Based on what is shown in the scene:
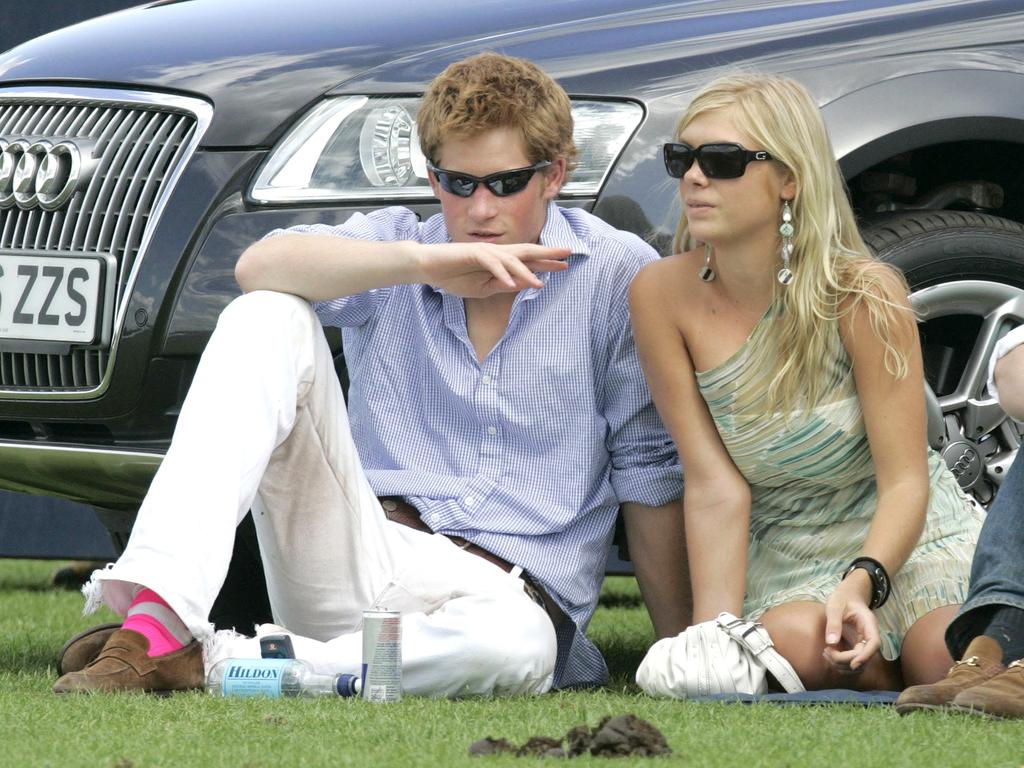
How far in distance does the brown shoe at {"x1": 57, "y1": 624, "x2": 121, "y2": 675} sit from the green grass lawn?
7cm

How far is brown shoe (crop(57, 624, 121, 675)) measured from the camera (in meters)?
3.55

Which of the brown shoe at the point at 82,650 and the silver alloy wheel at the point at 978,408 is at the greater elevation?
the silver alloy wheel at the point at 978,408

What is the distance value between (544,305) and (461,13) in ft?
2.66

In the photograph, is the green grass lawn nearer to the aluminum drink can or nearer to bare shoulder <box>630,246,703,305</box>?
the aluminum drink can

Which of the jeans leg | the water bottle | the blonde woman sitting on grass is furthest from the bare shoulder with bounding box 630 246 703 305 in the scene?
the water bottle

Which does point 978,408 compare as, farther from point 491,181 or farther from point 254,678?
point 254,678

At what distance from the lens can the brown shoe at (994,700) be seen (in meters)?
3.04

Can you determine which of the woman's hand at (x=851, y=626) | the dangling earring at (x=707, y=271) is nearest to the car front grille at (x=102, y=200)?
the dangling earring at (x=707, y=271)

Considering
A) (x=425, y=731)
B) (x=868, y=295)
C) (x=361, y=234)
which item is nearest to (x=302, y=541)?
(x=361, y=234)

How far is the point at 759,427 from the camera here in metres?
3.68

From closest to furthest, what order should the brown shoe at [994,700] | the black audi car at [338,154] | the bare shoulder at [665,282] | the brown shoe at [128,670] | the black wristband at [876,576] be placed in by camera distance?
the brown shoe at [994,700], the brown shoe at [128,670], the black wristband at [876,576], the bare shoulder at [665,282], the black audi car at [338,154]

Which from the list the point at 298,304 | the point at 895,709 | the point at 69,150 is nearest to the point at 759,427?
the point at 895,709

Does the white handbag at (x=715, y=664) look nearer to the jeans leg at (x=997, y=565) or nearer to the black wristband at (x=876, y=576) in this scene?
Result: the black wristband at (x=876, y=576)

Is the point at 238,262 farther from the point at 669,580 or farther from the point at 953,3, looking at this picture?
the point at 953,3
